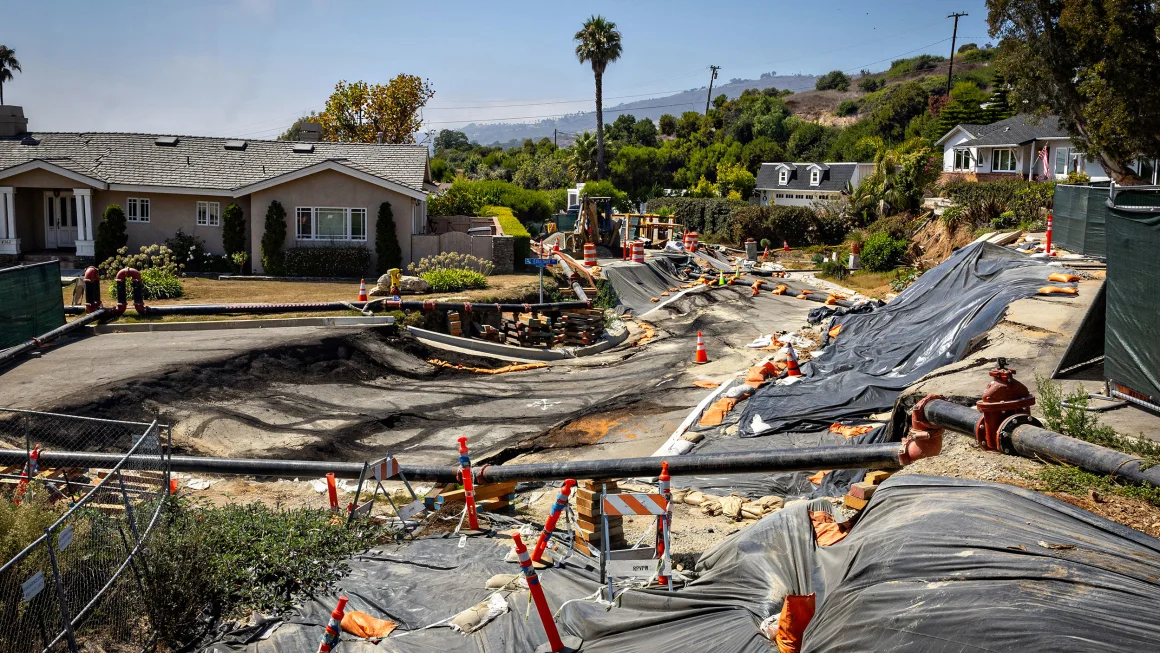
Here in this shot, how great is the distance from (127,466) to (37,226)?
29782 millimetres

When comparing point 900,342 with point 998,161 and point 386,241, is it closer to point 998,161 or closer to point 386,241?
point 386,241

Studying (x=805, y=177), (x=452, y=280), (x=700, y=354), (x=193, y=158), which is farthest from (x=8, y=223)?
(x=805, y=177)

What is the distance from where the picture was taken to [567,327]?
27375 mm

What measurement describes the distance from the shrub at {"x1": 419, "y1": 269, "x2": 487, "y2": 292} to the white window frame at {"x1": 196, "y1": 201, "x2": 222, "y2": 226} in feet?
31.8

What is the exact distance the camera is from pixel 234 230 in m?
33.1

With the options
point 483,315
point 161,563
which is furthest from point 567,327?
point 161,563

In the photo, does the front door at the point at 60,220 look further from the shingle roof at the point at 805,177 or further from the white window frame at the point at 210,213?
the shingle roof at the point at 805,177

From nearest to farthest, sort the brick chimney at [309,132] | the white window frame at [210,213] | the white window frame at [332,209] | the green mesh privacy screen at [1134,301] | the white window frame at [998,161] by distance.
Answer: the green mesh privacy screen at [1134,301], the white window frame at [332,209], the white window frame at [210,213], the brick chimney at [309,132], the white window frame at [998,161]

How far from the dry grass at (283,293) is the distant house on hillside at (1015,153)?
28210 mm

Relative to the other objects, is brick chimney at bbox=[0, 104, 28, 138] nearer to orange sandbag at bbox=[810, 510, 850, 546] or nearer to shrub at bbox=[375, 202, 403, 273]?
shrub at bbox=[375, 202, 403, 273]

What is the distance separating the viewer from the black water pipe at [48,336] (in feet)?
59.8

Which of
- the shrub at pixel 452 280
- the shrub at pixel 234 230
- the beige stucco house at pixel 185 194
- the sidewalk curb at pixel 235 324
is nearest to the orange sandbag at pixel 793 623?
the sidewalk curb at pixel 235 324

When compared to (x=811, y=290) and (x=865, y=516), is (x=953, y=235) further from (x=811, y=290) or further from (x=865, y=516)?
(x=865, y=516)

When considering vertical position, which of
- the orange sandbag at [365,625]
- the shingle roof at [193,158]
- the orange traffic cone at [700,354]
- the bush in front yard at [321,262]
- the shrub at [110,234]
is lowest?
the orange sandbag at [365,625]
